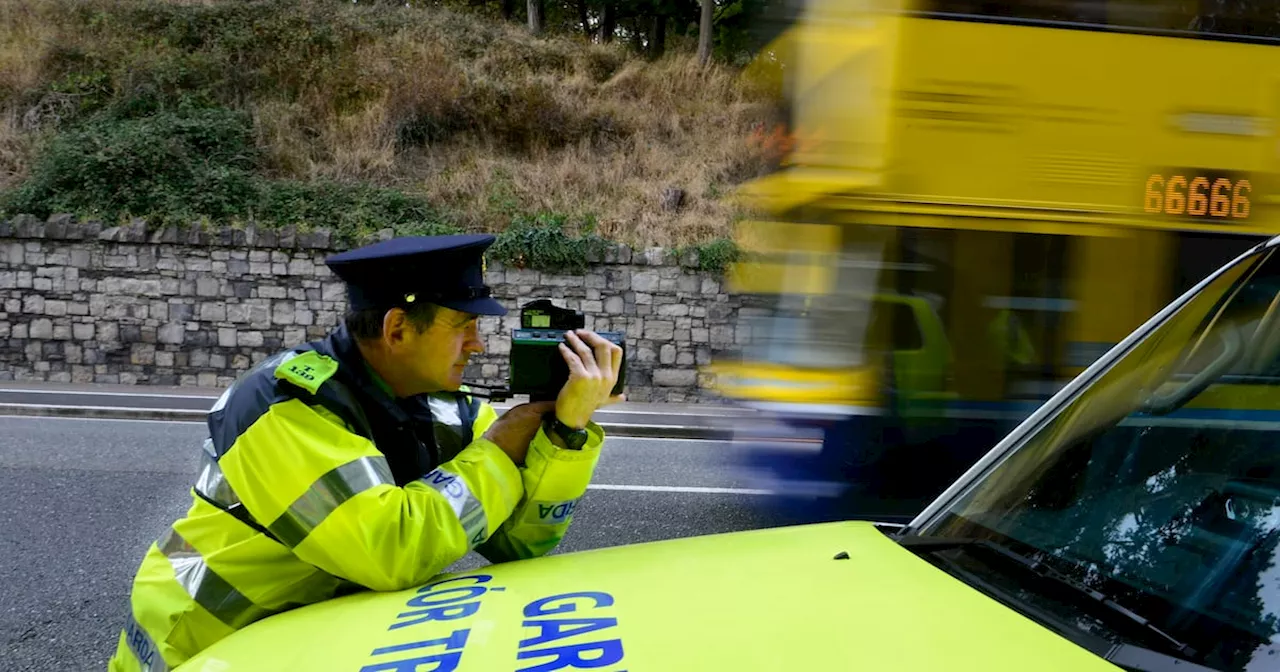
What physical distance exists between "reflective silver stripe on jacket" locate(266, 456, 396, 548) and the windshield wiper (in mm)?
1051

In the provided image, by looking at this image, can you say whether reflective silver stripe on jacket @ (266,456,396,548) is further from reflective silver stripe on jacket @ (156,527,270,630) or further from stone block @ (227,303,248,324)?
stone block @ (227,303,248,324)

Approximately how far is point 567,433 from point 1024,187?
3095mm

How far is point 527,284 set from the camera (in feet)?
42.6

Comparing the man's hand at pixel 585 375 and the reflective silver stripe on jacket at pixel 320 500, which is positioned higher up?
the man's hand at pixel 585 375

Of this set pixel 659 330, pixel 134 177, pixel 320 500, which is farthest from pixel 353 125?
pixel 320 500

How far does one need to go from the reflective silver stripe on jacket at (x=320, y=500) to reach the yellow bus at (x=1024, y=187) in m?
3.02

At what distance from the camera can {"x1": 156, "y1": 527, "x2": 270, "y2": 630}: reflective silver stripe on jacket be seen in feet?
5.91

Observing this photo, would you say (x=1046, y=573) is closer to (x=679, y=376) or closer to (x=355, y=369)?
(x=355, y=369)

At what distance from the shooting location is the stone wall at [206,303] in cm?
1277

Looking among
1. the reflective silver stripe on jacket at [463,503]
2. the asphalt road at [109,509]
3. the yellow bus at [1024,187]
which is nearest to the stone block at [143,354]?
the asphalt road at [109,509]

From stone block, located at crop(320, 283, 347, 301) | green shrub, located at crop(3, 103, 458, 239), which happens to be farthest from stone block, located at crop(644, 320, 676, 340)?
stone block, located at crop(320, 283, 347, 301)

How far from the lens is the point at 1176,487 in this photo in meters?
1.64

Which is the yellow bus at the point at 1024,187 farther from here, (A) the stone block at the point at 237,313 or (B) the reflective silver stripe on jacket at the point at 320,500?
(A) the stone block at the point at 237,313

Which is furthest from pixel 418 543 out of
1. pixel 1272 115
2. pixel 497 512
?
pixel 1272 115
